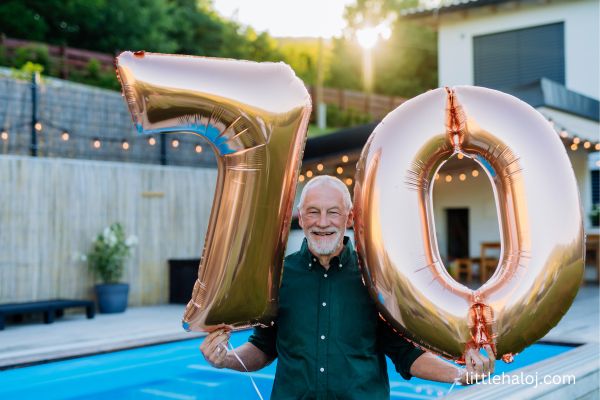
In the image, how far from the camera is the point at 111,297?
300 inches

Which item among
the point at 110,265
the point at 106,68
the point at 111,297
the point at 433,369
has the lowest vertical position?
the point at 111,297

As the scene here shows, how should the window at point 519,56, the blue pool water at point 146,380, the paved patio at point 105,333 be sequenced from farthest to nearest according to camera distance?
the window at point 519,56
the paved patio at point 105,333
the blue pool water at point 146,380

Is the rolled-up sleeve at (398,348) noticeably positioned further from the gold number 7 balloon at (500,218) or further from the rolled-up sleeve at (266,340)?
the rolled-up sleeve at (266,340)

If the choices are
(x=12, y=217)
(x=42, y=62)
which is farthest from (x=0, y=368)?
(x=42, y=62)

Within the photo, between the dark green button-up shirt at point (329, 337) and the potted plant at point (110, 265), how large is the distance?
6190 mm

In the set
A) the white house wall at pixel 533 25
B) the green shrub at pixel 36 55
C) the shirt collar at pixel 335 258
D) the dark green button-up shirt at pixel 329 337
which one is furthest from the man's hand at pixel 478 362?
the green shrub at pixel 36 55

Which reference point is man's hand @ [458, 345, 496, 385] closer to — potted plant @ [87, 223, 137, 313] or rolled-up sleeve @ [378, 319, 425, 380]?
rolled-up sleeve @ [378, 319, 425, 380]

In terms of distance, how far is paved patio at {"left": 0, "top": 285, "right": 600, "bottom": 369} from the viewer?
5.11 meters

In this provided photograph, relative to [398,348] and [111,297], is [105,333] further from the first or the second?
[398,348]

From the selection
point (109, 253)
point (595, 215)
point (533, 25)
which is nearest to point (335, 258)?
point (109, 253)

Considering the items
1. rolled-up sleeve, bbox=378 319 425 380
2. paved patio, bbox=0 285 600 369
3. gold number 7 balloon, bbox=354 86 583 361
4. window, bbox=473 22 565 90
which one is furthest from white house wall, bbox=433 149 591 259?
gold number 7 balloon, bbox=354 86 583 361

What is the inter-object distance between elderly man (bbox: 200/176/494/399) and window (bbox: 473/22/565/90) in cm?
1005

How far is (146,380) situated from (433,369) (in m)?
3.65

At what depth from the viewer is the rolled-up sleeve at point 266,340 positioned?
193 centimetres
